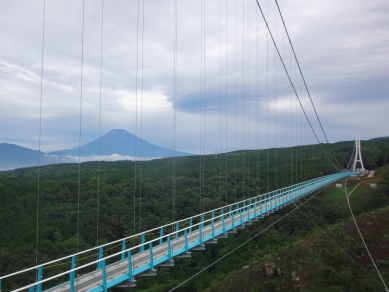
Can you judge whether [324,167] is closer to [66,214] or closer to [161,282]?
[161,282]

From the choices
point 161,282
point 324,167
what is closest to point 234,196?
point 161,282

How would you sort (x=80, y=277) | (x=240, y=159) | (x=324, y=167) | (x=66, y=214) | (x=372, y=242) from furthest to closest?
(x=324, y=167) < (x=240, y=159) < (x=372, y=242) < (x=66, y=214) < (x=80, y=277)

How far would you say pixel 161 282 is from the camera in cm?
2444

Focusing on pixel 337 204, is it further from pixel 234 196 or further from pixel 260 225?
pixel 234 196

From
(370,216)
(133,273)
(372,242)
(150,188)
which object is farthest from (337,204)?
(133,273)

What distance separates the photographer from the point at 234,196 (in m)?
29.9

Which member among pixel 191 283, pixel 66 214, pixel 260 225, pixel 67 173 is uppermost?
pixel 67 173

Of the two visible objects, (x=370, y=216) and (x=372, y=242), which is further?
(x=370, y=216)

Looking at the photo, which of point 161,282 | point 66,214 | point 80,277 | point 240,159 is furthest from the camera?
point 240,159

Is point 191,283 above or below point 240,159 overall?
below

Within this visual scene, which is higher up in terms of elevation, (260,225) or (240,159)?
(240,159)

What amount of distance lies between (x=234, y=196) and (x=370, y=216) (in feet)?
40.6

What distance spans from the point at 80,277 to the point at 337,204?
40.2 meters

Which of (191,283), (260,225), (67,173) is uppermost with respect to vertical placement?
(67,173)
